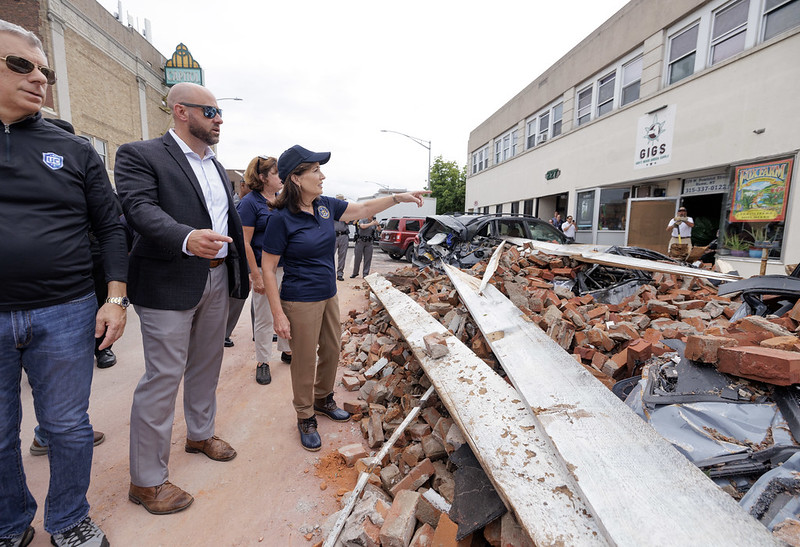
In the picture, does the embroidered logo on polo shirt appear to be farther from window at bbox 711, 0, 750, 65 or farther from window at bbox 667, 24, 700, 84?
window at bbox 667, 24, 700, 84

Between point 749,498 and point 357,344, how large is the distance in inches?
154

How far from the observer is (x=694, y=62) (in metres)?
10.0

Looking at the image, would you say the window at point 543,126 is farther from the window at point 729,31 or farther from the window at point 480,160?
the window at point 729,31

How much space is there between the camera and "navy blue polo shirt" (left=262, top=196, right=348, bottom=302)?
2.71 meters

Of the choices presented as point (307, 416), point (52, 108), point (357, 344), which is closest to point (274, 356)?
point (357, 344)

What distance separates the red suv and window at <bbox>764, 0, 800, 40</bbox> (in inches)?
392

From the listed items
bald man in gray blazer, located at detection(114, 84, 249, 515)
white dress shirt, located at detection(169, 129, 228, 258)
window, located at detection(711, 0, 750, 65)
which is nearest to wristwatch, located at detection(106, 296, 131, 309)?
bald man in gray blazer, located at detection(114, 84, 249, 515)

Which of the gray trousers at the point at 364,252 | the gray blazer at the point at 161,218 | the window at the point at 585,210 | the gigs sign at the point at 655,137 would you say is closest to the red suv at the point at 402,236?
the gray trousers at the point at 364,252

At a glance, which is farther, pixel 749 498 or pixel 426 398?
pixel 426 398

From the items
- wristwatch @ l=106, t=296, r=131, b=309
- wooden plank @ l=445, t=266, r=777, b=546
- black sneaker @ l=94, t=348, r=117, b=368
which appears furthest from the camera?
black sneaker @ l=94, t=348, r=117, b=368

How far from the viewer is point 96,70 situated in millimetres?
17234

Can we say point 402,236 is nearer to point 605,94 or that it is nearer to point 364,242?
point 364,242

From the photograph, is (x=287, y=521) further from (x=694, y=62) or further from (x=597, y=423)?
(x=694, y=62)

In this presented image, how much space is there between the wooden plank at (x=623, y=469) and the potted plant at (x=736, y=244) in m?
9.18
